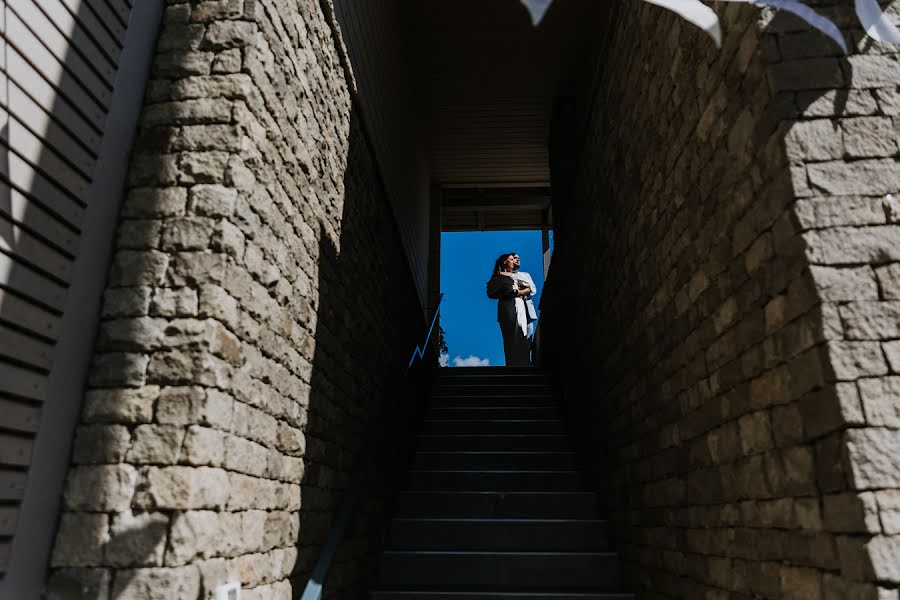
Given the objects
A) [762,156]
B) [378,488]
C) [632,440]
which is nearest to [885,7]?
[762,156]

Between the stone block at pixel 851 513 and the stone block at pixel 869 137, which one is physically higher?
the stone block at pixel 869 137

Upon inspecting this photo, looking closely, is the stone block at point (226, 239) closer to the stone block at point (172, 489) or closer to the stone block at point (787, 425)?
the stone block at point (172, 489)

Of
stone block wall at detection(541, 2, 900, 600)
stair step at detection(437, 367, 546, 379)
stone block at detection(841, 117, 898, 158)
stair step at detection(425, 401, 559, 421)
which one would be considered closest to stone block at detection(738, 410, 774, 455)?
stone block wall at detection(541, 2, 900, 600)

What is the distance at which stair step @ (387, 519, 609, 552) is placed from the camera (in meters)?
3.93

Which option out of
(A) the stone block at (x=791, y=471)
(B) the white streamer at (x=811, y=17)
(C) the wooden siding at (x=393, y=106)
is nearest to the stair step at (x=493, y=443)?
(C) the wooden siding at (x=393, y=106)

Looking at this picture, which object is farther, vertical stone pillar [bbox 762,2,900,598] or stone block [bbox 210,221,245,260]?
stone block [bbox 210,221,245,260]

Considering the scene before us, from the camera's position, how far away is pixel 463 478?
4.60m

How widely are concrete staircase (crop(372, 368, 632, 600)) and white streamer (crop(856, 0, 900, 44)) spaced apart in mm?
2917

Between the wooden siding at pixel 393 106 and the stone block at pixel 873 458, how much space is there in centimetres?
328

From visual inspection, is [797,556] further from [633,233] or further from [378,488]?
[378,488]

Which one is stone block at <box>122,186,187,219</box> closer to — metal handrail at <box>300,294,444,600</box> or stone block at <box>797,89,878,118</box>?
metal handrail at <box>300,294,444,600</box>

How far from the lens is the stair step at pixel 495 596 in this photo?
135 inches

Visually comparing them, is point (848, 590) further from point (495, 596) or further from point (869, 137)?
point (495, 596)

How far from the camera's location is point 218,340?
6.54 ft
